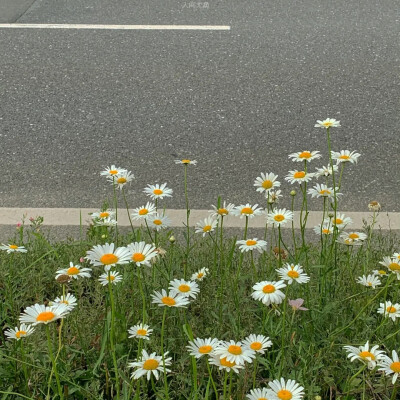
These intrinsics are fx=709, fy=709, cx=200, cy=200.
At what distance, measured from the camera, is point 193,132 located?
4.91 metres

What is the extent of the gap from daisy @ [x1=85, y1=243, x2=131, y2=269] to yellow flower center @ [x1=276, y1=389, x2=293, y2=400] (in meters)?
0.52

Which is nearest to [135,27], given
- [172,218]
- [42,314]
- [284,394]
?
[172,218]

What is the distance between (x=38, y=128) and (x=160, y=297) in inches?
128

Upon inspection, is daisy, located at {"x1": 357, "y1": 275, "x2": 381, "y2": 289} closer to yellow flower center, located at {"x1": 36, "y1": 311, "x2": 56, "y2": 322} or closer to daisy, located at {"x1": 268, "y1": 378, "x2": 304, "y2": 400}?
daisy, located at {"x1": 268, "y1": 378, "x2": 304, "y2": 400}

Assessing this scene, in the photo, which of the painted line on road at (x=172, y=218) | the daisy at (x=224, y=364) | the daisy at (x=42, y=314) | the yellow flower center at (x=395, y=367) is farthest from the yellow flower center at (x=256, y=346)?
the painted line on road at (x=172, y=218)

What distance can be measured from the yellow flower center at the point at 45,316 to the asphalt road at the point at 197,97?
2250mm

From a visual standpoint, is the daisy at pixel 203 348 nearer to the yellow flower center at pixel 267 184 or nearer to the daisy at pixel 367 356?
the daisy at pixel 367 356

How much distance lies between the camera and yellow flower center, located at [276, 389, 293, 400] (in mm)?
1703

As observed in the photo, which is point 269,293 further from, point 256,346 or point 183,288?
point 183,288

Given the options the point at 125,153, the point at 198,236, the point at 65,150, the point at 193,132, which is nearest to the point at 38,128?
the point at 65,150

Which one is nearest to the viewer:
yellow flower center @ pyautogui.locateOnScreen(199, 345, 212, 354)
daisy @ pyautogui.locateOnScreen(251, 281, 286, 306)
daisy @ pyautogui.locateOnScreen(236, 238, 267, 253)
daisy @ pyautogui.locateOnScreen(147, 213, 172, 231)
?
yellow flower center @ pyautogui.locateOnScreen(199, 345, 212, 354)

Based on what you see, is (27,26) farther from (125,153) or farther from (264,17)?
(125,153)

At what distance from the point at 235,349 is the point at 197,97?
3.87 metres

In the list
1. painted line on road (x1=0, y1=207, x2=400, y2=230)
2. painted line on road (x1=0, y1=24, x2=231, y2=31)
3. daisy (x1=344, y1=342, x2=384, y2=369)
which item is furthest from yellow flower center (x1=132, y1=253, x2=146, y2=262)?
painted line on road (x1=0, y1=24, x2=231, y2=31)
